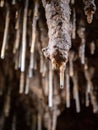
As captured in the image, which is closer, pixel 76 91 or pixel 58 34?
pixel 58 34

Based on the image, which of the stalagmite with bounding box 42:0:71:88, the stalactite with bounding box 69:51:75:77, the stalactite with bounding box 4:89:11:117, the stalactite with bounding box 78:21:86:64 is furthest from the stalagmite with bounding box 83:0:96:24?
the stalactite with bounding box 4:89:11:117

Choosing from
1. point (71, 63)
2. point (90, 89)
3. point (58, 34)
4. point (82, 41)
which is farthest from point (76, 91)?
point (58, 34)

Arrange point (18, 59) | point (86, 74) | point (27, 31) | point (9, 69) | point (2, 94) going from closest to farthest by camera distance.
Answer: point (27, 31)
point (18, 59)
point (86, 74)
point (9, 69)
point (2, 94)

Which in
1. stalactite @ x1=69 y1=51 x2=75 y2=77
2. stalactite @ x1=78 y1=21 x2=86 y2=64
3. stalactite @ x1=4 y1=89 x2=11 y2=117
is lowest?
stalactite @ x1=4 y1=89 x2=11 y2=117

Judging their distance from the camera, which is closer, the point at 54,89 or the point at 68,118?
the point at 54,89

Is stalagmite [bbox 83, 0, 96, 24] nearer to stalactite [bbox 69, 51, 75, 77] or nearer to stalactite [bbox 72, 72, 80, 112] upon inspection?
stalactite [bbox 69, 51, 75, 77]

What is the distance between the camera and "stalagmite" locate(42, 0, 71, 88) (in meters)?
1.60

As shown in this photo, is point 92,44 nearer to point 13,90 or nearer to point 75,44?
point 75,44

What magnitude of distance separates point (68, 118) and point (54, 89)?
45 centimetres

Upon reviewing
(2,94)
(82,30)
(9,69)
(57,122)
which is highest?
(82,30)

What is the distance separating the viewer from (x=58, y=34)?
1.65m

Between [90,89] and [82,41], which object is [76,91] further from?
[82,41]

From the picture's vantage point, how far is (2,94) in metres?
3.34

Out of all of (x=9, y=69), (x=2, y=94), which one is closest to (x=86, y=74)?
(x=9, y=69)
